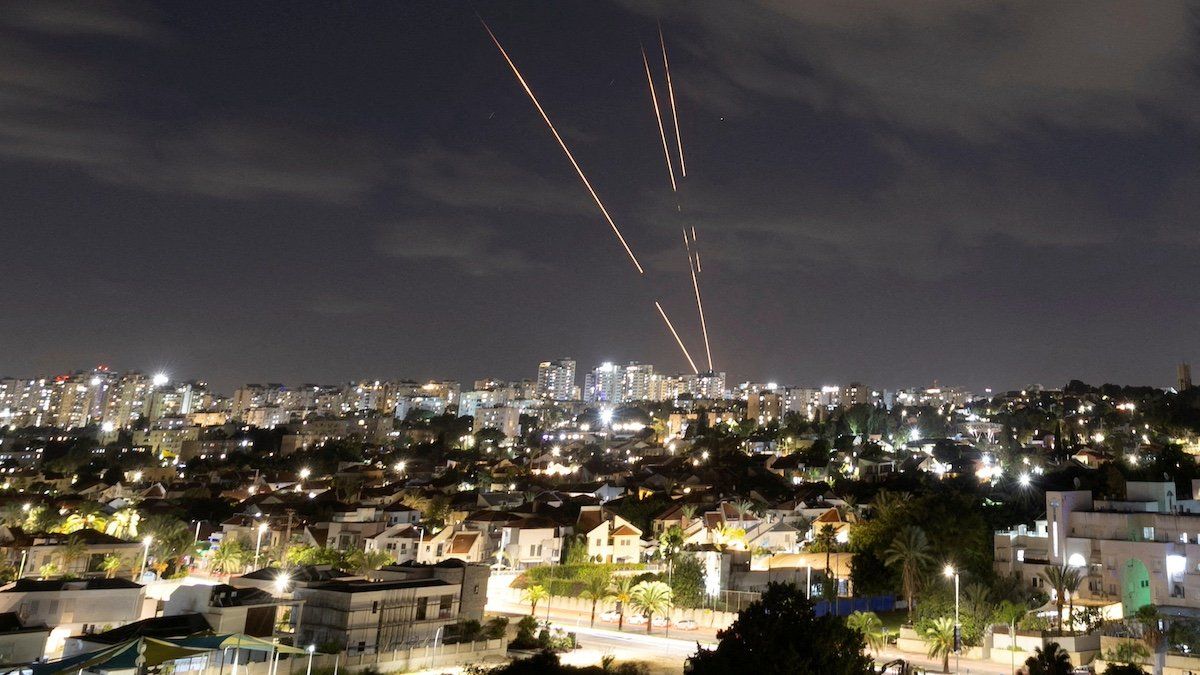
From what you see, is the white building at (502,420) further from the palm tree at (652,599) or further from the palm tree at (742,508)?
the palm tree at (652,599)

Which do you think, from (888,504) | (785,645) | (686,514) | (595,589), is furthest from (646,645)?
(686,514)

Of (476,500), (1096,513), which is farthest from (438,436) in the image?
(1096,513)

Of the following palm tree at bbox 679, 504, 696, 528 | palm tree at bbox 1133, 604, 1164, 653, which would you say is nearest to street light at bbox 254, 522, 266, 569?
palm tree at bbox 679, 504, 696, 528

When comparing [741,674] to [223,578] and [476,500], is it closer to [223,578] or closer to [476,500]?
[223,578]

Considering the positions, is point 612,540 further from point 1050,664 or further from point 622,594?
point 1050,664

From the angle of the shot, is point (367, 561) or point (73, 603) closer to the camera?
point (73, 603)

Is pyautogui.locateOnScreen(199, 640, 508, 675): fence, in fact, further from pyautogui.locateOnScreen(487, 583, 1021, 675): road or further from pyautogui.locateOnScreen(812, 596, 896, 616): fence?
pyautogui.locateOnScreen(812, 596, 896, 616): fence

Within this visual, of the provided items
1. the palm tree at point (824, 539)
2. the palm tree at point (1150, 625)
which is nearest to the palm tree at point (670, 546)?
the palm tree at point (824, 539)
